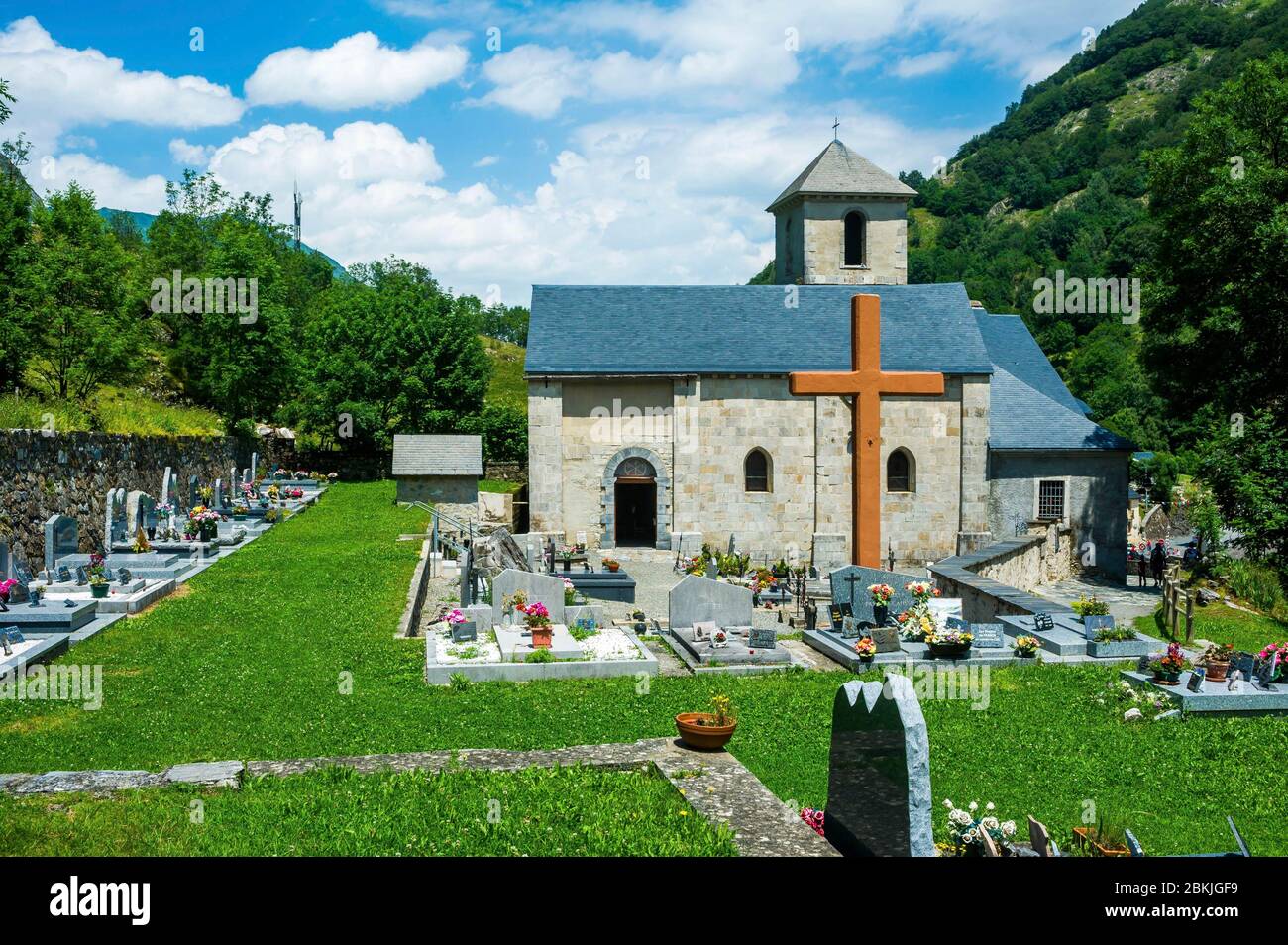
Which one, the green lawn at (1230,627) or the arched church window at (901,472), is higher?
the arched church window at (901,472)

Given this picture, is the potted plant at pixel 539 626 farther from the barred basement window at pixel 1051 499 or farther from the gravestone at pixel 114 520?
the barred basement window at pixel 1051 499

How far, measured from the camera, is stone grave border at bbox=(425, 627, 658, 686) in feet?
50.0

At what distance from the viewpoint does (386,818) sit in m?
7.68

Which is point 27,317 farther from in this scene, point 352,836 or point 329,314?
point 352,836

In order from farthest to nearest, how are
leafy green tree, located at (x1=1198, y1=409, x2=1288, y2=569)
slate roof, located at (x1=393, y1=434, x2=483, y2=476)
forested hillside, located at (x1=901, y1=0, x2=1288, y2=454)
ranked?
1. forested hillside, located at (x1=901, y1=0, x2=1288, y2=454)
2. slate roof, located at (x1=393, y1=434, x2=483, y2=476)
3. leafy green tree, located at (x1=1198, y1=409, x2=1288, y2=569)

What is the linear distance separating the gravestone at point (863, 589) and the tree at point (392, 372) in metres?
31.8

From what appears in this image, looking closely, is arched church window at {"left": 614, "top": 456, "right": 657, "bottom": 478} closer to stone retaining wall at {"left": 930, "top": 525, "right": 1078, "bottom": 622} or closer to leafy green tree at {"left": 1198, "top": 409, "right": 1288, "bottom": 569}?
stone retaining wall at {"left": 930, "top": 525, "right": 1078, "bottom": 622}

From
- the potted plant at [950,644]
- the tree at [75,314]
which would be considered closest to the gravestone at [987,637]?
the potted plant at [950,644]

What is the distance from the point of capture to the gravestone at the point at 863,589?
65.0ft

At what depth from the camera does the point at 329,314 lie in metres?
55.2

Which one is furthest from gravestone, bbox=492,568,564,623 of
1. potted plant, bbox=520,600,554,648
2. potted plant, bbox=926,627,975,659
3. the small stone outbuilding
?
the small stone outbuilding

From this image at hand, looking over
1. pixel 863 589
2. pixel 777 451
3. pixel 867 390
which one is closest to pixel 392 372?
pixel 777 451

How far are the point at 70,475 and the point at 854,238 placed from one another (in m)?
29.1

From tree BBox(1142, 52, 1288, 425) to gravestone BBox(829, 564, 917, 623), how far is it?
1594cm
